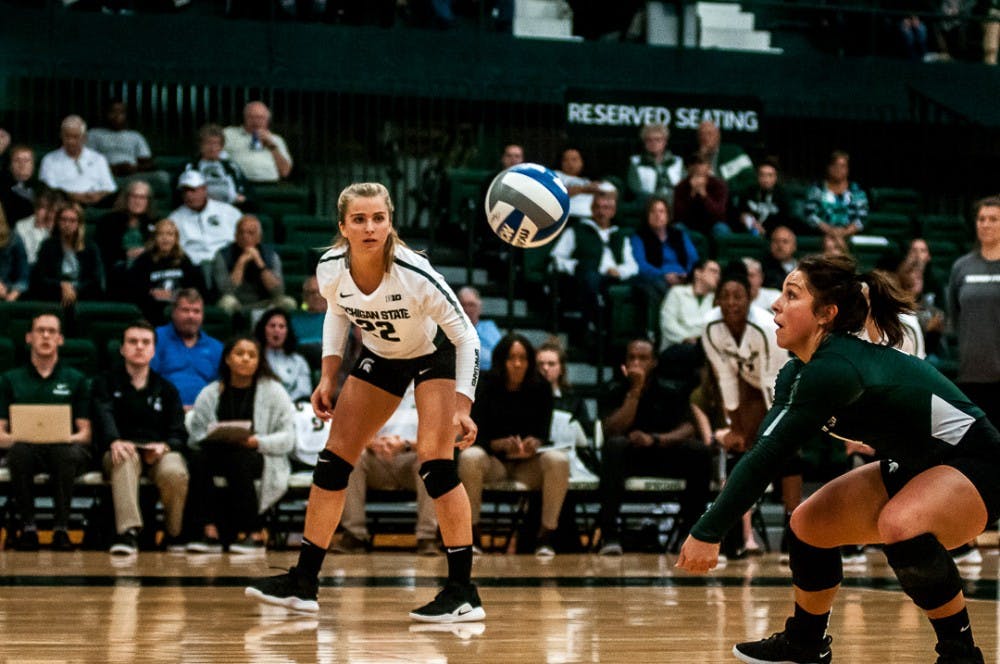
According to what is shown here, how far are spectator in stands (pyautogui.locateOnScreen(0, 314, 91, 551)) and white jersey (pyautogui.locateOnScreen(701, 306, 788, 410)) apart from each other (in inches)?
159

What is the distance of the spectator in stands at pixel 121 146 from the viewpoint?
529 inches

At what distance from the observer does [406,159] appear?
1441 centimetres

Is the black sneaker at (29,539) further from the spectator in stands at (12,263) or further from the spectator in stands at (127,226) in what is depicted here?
the spectator in stands at (127,226)

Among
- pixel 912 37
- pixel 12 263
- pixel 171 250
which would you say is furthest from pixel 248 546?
pixel 912 37

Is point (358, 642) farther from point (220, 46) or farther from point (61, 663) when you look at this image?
point (220, 46)

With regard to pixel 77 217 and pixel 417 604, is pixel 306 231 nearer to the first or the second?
pixel 77 217

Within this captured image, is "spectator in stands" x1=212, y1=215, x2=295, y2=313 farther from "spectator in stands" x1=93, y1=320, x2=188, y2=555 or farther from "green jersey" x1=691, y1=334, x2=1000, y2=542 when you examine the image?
"green jersey" x1=691, y1=334, x2=1000, y2=542

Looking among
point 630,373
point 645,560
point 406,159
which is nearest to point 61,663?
point 645,560

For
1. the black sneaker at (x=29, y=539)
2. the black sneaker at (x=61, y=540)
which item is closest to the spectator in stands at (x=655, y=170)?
the black sneaker at (x=61, y=540)

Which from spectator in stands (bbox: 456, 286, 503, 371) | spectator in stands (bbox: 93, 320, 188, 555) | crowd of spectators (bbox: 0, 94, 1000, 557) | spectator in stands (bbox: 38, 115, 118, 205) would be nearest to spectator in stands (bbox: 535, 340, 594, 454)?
crowd of spectators (bbox: 0, 94, 1000, 557)

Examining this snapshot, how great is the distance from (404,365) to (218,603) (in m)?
1.30

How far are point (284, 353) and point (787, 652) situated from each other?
6.69 m

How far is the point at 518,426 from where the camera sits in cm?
1062

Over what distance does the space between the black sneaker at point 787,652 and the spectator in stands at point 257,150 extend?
945cm
